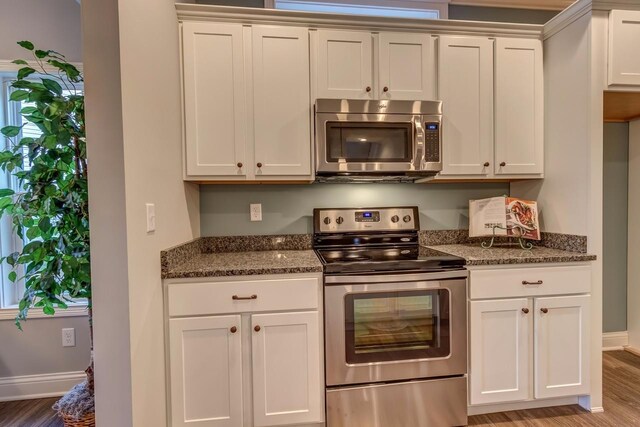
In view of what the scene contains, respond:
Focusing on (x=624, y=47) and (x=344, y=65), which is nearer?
(x=624, y=47)

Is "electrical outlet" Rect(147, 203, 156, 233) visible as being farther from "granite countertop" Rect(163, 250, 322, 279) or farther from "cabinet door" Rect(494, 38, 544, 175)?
"cabinet door" Rect(494, 38, 544, 175)

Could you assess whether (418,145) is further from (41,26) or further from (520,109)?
(41,26)

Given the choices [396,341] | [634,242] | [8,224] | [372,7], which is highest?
[372,7]

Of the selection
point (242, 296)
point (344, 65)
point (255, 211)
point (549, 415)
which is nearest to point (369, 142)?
point (344, 65)

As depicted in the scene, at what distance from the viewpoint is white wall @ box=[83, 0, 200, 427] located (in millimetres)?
1188

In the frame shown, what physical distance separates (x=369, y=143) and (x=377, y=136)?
66mm

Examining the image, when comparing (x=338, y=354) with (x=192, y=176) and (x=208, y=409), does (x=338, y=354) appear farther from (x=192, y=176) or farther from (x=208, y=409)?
(x=192, y=176)

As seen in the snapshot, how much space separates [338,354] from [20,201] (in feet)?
5.86

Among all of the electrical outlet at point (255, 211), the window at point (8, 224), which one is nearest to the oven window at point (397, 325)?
the electrical outlet at point (255, 211)

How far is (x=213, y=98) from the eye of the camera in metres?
1.92

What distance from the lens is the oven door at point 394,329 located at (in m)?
1.68

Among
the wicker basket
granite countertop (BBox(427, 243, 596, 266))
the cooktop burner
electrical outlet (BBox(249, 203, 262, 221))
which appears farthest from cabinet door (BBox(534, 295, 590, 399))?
the wicker basket

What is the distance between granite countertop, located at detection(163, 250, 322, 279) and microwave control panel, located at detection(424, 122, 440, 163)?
953 millimetres

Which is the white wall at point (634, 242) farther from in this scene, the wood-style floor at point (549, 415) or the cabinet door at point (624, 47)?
the cabinet door at point (624, 47)
